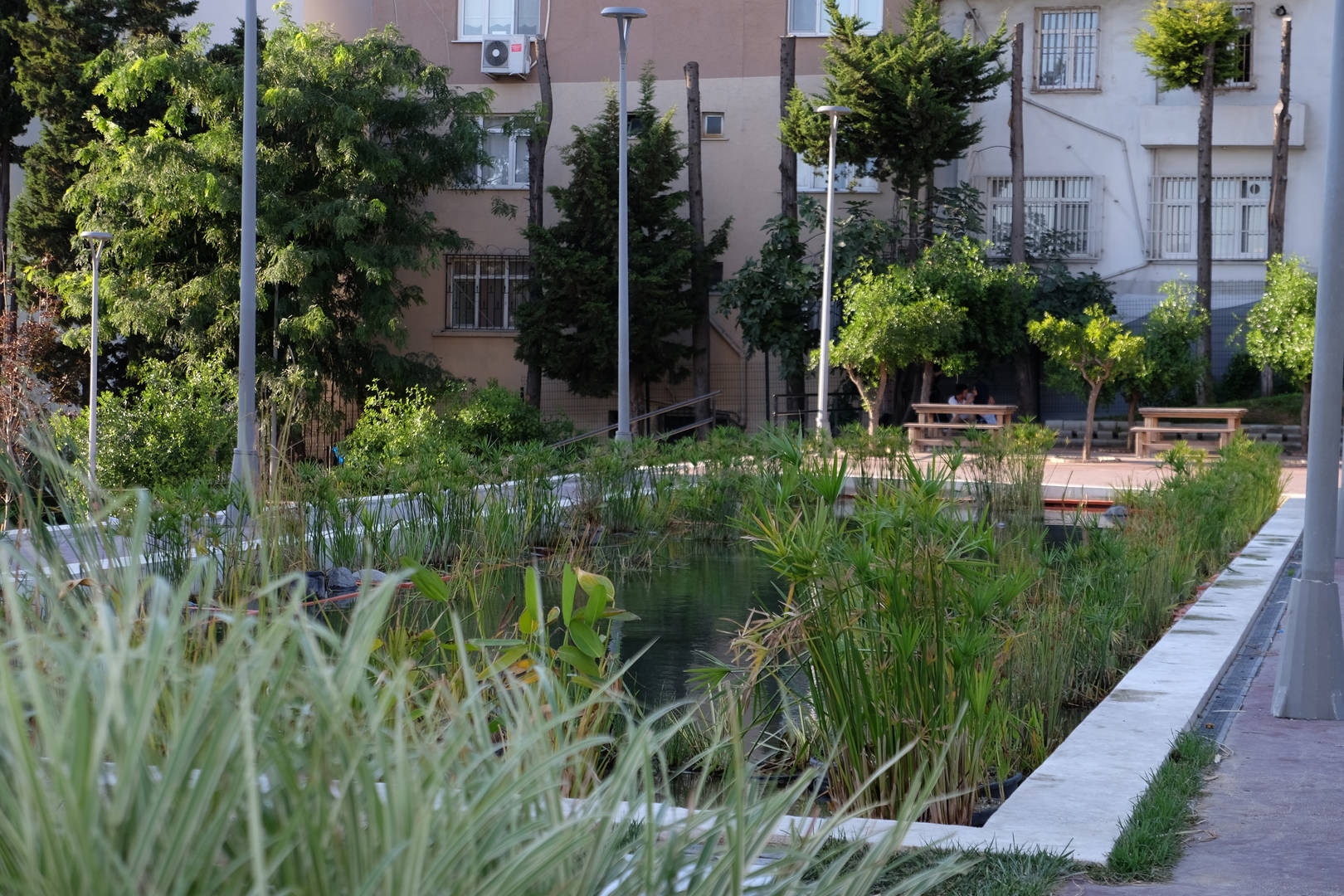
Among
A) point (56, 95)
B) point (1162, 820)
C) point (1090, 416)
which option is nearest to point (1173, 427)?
point (1090, 416)

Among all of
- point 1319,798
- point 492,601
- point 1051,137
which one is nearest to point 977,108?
point 1051,137

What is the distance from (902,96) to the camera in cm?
2473

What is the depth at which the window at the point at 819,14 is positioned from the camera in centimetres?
2844

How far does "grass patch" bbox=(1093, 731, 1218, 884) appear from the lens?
11.4 ft

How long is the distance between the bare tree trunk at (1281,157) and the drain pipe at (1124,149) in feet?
7.90

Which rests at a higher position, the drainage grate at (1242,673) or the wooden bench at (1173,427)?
the wooden bench at (1173,427)

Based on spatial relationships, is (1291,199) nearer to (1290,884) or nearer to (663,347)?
(663,347)

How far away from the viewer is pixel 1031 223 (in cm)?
2819

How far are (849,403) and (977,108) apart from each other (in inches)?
269

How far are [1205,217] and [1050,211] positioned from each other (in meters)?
3.20

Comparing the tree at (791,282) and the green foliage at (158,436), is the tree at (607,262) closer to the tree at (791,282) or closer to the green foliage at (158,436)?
the tree at (791,282)

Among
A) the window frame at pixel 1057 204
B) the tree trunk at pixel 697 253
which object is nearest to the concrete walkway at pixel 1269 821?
the tree trunk at pixel 697 253

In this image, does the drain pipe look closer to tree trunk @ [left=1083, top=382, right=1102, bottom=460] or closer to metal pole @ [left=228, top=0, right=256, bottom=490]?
tree trunk @ [left=1083, top=382, right=1102, bottom=460]

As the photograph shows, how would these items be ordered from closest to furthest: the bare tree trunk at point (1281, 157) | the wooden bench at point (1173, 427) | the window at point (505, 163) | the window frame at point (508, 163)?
the wooden bench at point (1173, 427)
the bare tree trunk at point (1281, 157)
the window frame at point (508, 163)
the window at point (505, 163)
